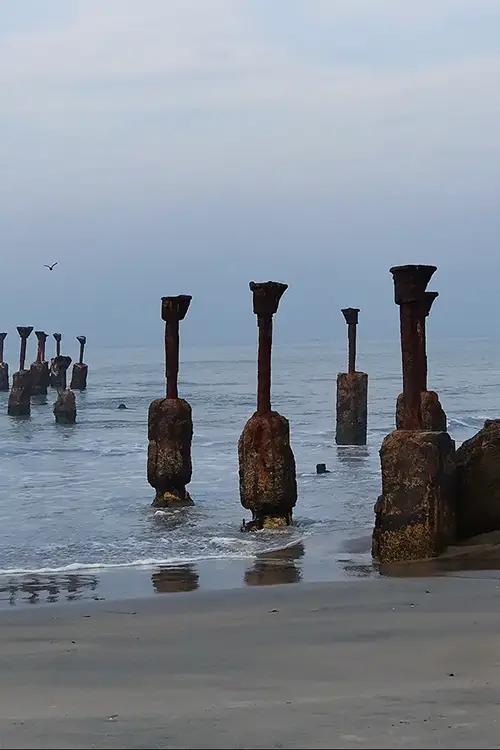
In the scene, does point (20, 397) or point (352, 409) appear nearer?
point (352, 409)

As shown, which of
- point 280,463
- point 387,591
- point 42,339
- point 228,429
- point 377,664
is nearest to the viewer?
point 377,664

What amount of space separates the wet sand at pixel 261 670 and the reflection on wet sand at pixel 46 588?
574 mm

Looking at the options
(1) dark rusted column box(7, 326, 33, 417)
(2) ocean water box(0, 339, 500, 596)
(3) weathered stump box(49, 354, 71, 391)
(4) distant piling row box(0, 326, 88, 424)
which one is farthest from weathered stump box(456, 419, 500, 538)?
(3) weathered stump box(49, 354, 71, 391)

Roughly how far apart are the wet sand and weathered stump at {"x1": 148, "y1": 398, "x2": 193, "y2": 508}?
23.7 feet

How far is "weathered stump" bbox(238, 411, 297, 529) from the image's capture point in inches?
466

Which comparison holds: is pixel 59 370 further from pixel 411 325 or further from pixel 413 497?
pixel 413 497

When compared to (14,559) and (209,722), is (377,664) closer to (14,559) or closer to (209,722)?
(209,722)

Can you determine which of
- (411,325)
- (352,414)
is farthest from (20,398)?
(411,325)

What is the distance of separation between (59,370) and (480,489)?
41206 mm

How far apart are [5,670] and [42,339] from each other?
138 ft

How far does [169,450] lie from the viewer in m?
14.5

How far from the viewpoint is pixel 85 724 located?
13.5 feet

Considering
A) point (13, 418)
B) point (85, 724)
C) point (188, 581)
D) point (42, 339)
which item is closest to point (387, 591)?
point (188, 581)

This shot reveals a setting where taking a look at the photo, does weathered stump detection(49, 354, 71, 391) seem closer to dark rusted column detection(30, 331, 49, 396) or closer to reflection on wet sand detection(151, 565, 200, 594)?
dark rusted column detection(30, 331, 49, 396)
